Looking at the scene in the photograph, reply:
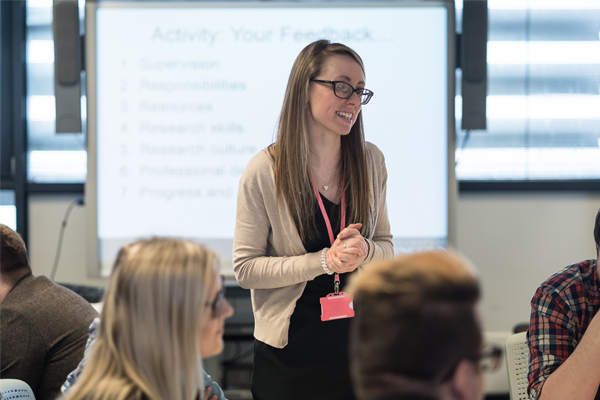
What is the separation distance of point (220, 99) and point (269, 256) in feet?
5.78

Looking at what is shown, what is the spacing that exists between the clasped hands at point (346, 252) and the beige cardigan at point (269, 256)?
0.05m

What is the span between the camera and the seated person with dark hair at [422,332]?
669 millimetres

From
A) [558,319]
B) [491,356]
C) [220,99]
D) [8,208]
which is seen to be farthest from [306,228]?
[8,208]

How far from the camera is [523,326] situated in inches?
131

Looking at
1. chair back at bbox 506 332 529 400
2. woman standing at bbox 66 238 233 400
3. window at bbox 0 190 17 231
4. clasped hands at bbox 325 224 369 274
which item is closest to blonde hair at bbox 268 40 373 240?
clasped hands at bbox 325 224 369 274

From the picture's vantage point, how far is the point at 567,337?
1.30m

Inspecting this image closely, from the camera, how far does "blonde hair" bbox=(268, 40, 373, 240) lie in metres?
1.63

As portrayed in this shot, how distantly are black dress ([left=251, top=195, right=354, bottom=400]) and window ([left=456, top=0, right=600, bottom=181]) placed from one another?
233cm

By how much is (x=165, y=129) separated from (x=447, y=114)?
1677 millimetres

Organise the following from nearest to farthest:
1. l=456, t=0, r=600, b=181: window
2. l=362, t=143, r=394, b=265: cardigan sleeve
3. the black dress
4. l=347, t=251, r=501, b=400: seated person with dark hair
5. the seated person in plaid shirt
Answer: l=347, t=251, r=501, b=400: seated person with dark hair < the seated person in plaid shirt < the black dress < l=362, t=143, r=394, b=265: cardigan sleeve < l=456, t=0, r=600, b=181: window

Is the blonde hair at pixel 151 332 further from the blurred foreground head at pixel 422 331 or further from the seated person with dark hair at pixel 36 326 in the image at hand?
the seated person with dark hair at pixel 36 326

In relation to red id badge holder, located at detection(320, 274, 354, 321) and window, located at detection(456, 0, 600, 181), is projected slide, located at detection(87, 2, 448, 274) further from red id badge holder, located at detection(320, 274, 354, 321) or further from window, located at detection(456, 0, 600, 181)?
red id badge holder, located at detection(320, 274, 354, 321)

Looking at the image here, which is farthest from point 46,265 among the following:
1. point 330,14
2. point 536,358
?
point 536,358

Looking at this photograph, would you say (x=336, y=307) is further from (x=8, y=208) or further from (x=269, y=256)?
(x=8, y=208)
